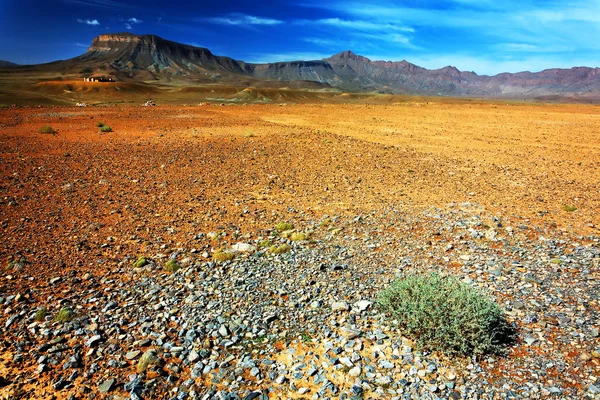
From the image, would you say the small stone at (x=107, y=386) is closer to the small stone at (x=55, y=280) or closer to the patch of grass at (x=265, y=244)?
the small stone at (x=55, y=280)

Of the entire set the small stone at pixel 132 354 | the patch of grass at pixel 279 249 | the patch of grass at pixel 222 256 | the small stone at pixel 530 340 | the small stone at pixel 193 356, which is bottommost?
the small stone at pixel 132 354

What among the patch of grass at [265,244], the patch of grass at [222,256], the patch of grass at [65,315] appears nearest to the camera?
the patch of grass at [65,315]

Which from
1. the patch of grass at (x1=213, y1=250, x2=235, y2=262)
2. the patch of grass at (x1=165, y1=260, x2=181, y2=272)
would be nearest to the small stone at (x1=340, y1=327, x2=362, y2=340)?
the patch of grass at (x1=213, y1=250, x2=235, y2=262)

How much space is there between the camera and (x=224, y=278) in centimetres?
687

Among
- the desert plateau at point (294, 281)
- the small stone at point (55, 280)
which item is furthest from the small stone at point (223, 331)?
the small stone at point (55, 280)

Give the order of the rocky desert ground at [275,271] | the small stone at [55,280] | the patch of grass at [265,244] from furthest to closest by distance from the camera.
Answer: the patch of grass at [265,244] → the small stone at [55,280] → the rocky desert ground at [275,271]

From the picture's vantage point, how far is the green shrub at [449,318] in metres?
4.99

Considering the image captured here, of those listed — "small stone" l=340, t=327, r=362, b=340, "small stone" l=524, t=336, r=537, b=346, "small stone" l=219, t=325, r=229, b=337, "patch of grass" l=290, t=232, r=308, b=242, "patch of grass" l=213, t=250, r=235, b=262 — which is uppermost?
"patch of grass" l=290, t=232, r=308, b=242

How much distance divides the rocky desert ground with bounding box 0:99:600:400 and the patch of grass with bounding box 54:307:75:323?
24 millimetres

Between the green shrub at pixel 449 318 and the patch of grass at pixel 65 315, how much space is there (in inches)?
190

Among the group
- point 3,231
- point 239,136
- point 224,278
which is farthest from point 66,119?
point 224,278

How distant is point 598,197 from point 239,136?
16.1 metres

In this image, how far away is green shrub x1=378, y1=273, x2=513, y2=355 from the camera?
16.4ft

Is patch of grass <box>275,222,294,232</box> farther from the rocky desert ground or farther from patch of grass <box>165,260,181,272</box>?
patch of grass <box>165,260,181,272</box>
